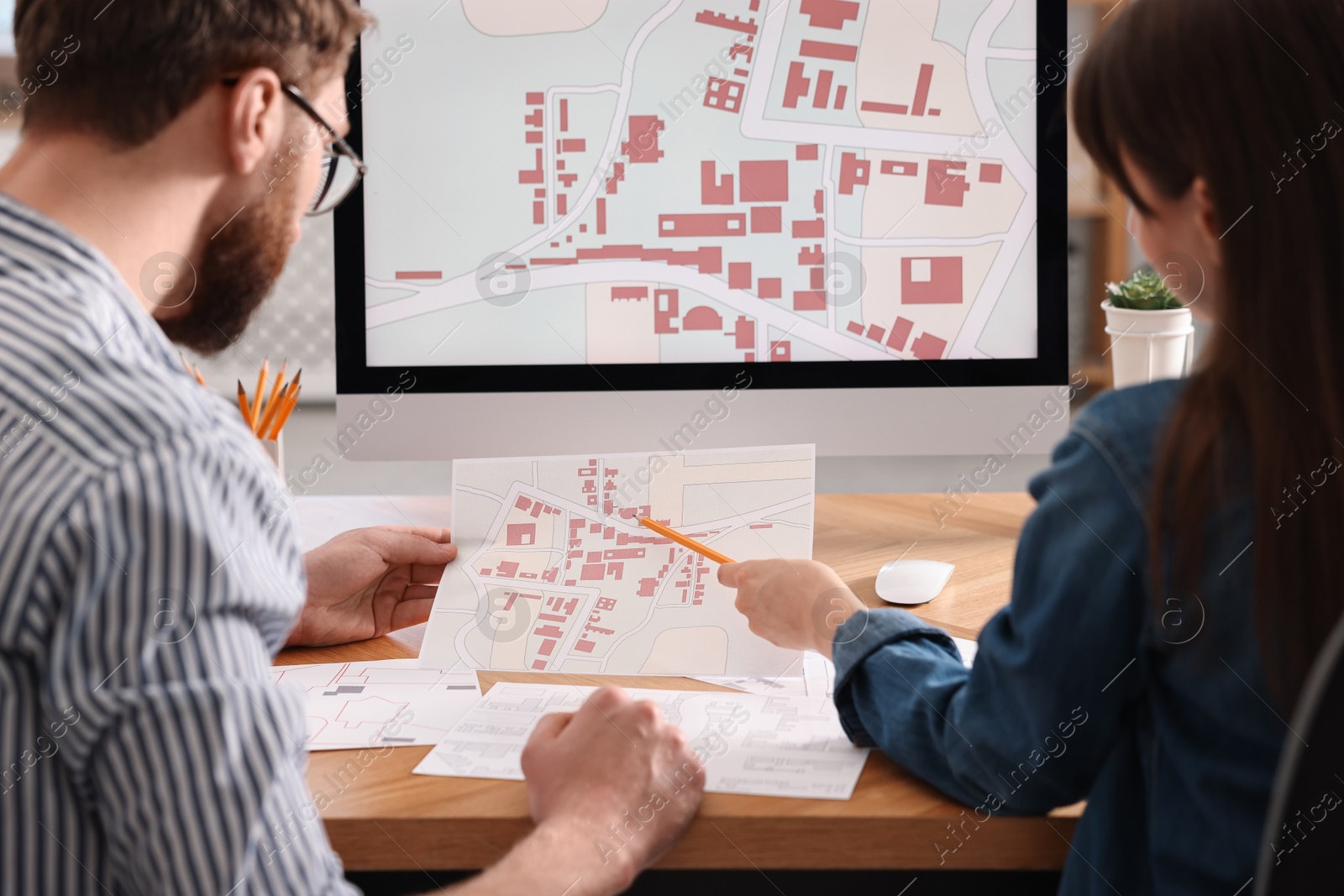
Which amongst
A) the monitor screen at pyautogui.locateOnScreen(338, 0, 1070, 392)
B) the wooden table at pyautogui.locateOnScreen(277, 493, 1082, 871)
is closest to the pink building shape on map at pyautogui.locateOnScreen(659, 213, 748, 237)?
the monitor screen at pyautogui.locateOnScreen(338, 0, 1070, 392)

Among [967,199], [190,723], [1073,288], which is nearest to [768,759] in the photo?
[190,723]

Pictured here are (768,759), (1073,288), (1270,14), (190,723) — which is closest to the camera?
(190,723)

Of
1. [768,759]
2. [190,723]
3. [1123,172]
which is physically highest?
[1123,172]

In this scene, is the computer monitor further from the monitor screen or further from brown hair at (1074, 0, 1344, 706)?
brown hair at (1074, 0, 1344, 706)

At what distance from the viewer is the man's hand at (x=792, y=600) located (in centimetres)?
77

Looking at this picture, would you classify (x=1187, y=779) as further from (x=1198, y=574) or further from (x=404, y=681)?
(x=404, y=681)

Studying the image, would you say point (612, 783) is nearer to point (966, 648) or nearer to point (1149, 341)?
point (966, 648)

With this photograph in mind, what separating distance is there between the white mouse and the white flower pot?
347mm

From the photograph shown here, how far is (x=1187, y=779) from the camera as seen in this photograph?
0.56m

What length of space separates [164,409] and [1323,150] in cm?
57

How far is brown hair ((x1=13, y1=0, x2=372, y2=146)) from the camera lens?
619 millimetres

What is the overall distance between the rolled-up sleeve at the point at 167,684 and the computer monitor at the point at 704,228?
601mm

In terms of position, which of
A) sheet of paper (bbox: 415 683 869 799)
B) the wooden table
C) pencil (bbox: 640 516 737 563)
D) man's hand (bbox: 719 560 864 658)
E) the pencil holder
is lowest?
the wooden table

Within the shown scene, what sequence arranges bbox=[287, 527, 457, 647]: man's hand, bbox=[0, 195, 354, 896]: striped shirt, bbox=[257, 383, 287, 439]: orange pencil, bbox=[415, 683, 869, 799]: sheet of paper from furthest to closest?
1. bbox=[257, 383, 287, 439]: orange pencil
2. bbox=[287, 527, 457, 647]: man's hand
3. bbox=[415, 683, 869, 799]: sheet of paper
4. bbox=[0, 195, 354, 896]: striped shirt
